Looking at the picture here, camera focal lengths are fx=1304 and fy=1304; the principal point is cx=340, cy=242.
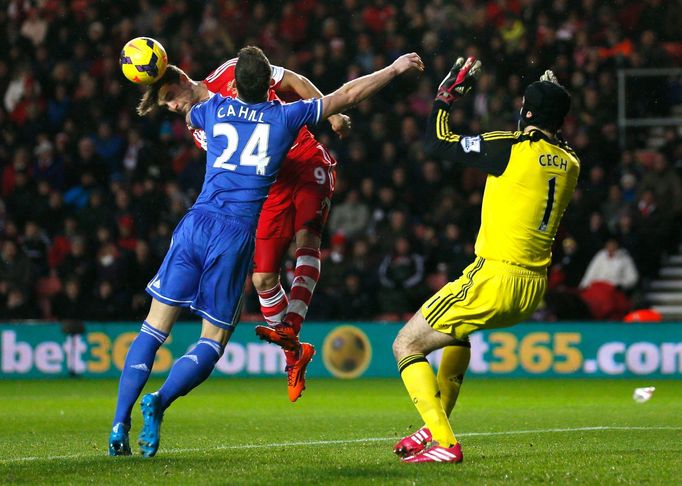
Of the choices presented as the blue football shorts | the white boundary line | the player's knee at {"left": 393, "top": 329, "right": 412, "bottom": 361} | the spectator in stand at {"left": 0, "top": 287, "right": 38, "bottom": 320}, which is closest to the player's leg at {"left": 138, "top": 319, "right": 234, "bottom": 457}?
the blue football shorts

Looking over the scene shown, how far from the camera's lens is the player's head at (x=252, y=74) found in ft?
24.7

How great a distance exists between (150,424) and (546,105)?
9.28 ft

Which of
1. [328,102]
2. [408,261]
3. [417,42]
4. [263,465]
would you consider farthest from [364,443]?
[417,42]

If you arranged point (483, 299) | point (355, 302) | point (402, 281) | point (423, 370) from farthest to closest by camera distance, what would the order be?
point (355, 302) < point (402, 281) < point (423, 370) < point (483, 299)

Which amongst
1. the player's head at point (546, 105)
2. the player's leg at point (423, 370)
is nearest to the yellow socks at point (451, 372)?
the player's leg at point (423, 370)

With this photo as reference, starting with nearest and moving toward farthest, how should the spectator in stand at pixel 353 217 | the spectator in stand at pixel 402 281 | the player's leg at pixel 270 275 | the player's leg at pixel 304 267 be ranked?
the player's leg at pixel 304 267 < the player's leg at pixel 270 275 < the spectator in stand at pixel 402 281 < the spectator in stand at pixel 353 217

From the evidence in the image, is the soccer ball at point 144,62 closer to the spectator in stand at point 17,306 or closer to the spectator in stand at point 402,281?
the spectator in stand at point 402,281

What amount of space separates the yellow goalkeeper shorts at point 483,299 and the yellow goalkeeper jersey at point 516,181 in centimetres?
8

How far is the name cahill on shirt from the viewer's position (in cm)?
766

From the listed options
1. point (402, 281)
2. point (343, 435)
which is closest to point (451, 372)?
point (343, 435)

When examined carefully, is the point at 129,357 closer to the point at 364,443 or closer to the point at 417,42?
the point at 364,443

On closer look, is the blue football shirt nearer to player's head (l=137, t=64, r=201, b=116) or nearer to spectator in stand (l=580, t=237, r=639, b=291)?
player's head (l=137, t=64, r=201, b=116)

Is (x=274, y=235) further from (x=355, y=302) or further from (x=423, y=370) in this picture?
(x=355, y=302)

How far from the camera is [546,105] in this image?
7207mm
